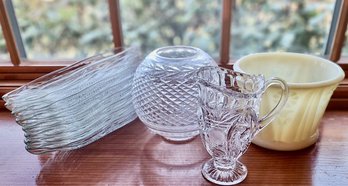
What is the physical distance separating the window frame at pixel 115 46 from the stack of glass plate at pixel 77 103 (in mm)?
85

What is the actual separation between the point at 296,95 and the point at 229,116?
0.11 metres

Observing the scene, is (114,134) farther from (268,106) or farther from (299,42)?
(299,42)

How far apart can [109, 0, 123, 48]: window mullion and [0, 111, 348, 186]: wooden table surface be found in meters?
0.19

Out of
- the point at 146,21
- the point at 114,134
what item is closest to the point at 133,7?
the point at 146,21

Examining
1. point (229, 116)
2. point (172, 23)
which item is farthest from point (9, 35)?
point (229, 116)

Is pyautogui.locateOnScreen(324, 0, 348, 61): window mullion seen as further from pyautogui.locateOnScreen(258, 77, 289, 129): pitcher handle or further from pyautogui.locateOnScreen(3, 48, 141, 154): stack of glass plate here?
pyautogui.locateOnScreen(3, 48, 141, 154): stack of glass plate

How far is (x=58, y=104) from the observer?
520 mm

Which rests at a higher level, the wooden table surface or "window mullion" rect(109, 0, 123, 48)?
"window mullion" rect(109, 0, 123, 48)

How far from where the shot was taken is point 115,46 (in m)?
0.68

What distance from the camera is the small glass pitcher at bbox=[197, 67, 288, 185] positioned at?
447mm

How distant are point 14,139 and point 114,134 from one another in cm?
17

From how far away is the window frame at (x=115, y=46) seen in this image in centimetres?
63

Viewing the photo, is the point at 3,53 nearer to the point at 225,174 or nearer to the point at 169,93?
the point at 169,93

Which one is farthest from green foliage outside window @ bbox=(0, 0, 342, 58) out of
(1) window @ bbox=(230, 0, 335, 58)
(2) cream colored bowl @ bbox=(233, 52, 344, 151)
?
(2) cream colored bowl @ bbox=(233, 52, 344, 151)
